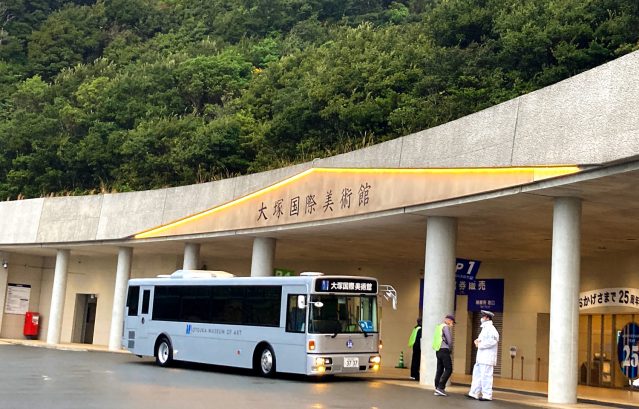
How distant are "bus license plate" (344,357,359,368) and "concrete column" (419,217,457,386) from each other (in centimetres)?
149

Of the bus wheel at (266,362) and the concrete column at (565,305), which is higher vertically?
the concrete column at (565,305)

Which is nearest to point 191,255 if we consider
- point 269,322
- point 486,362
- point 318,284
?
point 269,322

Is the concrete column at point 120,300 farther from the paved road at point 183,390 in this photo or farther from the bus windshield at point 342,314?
the bus windshield at point 342,314

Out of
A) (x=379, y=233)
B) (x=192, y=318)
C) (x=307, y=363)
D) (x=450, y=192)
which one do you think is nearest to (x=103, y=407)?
(x=307, y=363)

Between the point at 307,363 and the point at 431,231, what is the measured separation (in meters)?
4.14

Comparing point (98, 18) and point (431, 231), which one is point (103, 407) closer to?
point (431, 231)

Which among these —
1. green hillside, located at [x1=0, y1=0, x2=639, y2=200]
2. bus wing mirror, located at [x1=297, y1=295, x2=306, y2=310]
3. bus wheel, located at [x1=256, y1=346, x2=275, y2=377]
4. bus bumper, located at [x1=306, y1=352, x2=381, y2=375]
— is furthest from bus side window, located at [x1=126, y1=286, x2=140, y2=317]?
green hillside, located at [x1=0, y1=0, x2=639, y2=200]

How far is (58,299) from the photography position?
3297 centimetres

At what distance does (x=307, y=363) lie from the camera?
17625 millimetres

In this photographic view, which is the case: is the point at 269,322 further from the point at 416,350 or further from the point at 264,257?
the point at 264,257

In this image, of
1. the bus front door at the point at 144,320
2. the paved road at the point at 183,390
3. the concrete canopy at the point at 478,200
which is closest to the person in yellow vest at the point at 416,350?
the paved road at the point at 183,390

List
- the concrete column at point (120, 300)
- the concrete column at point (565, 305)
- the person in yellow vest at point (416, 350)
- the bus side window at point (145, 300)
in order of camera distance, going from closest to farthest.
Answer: the concrete column at point (565, 305) → the person in yellow vest at point (416, 350) → the bus side window at point (145, 300) → the concrete column at point (120, 300)

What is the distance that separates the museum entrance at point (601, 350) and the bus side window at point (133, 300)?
13.2m

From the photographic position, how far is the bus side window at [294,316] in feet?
59.4
